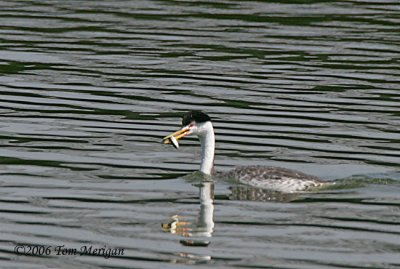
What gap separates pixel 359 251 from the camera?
17188 mm

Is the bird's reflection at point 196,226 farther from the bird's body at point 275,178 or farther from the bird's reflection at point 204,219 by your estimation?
the bird's body at point 275,178

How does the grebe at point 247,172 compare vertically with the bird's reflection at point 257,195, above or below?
above

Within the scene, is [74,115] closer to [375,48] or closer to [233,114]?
[233,114]

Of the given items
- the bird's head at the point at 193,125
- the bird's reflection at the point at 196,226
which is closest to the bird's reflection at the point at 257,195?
the bird's reflection at the point at 196,226

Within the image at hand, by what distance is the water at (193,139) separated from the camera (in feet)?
58.2

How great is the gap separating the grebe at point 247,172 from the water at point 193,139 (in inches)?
7.1

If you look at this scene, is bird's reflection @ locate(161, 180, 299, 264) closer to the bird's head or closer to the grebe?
the grebe

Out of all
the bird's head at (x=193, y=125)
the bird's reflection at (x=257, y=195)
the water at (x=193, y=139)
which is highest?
the bird's head at (x=193, y=125)

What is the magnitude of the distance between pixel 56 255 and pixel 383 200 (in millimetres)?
5338

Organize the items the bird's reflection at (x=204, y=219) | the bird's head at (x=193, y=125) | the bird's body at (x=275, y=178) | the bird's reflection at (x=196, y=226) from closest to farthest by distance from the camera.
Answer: the bird's reflection at (x=204, y=219)
the bird's reflection at (x=196, y=226)
the bird's body at (x=275, y=178)
the bird's head at (x=193, y=125)

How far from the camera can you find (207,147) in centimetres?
2248

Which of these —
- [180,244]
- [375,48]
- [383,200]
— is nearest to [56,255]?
[180,244]

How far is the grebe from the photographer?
20.9m

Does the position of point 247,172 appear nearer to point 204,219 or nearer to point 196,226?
point 204,219
